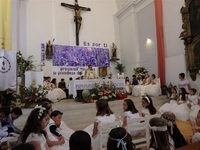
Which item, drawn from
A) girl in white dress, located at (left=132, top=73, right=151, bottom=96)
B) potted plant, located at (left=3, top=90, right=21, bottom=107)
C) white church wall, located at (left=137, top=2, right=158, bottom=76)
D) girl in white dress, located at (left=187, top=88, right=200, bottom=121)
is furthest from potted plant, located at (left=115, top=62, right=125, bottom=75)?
potted plant, located at (left=3, top=90, right=21, bottom=107)

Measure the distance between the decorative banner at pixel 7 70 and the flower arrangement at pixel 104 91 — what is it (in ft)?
9.91

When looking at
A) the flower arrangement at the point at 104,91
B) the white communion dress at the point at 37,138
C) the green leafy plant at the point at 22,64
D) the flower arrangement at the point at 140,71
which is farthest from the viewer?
the flower arrangement at the point at 140,71

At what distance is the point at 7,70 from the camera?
4.50 m

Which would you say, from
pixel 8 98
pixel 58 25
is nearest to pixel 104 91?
pixel 8 98

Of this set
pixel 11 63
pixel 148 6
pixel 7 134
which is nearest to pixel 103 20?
pixel 148 6

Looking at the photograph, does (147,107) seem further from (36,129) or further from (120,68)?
(120,68)

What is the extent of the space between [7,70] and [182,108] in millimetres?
5493

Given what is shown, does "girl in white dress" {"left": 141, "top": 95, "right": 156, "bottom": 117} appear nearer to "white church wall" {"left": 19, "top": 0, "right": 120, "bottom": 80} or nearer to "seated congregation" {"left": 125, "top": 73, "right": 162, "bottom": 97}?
"seated congregation" {"left": 125, "top": 73, "right": 162, "bottom": 97}

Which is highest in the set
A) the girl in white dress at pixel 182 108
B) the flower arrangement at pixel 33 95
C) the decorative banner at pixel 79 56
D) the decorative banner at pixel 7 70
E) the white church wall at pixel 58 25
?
the white church wall at pixel 58 25

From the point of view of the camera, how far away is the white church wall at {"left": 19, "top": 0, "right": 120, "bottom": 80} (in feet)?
30.6

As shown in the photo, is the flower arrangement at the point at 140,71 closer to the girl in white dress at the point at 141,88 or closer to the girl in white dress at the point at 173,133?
the girl in white dress at the point at 141,88

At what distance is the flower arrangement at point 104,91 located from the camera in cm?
670

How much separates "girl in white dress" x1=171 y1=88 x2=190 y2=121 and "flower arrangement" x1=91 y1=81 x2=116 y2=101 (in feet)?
7.77

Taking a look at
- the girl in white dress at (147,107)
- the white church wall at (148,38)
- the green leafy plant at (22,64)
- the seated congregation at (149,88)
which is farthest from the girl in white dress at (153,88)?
the green leafy plant at (22,64)
